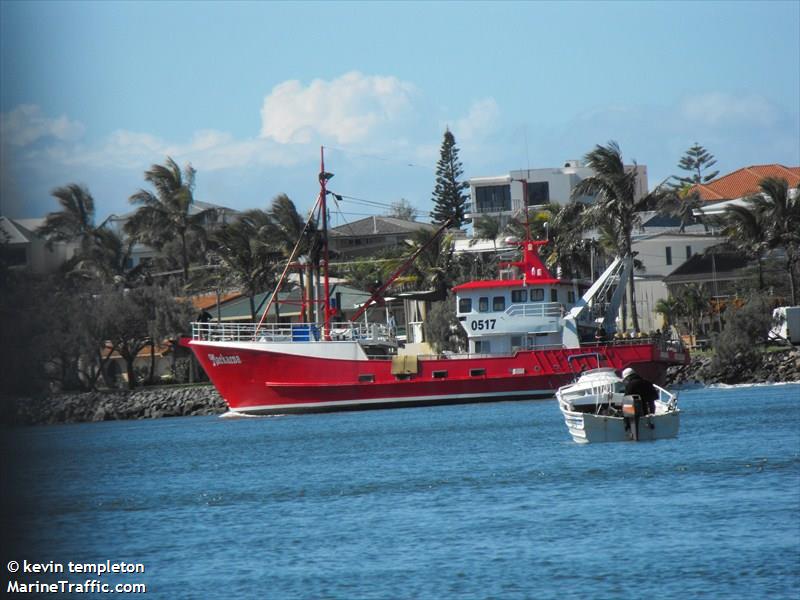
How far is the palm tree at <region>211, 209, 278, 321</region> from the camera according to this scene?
65562 mm

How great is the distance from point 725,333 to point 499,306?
12.4m

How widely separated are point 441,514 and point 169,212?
5323 cm

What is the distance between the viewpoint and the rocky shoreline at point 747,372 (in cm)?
5284

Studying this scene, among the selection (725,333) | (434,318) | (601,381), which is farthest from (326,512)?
(434,318)

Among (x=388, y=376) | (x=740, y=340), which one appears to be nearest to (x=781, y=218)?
(x=740, y=340)

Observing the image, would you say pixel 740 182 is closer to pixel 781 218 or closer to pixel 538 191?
pixel 538 191

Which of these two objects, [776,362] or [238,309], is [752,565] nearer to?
[776,362]

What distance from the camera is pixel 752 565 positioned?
1402 cm

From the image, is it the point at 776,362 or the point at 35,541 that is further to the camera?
the point at 776,362

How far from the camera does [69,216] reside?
9.96ft

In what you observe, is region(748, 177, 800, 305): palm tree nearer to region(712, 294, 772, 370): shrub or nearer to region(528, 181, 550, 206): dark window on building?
region(712, 294, 772, 370): shrub

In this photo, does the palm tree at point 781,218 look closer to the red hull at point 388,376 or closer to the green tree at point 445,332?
the red hull at point 388,376

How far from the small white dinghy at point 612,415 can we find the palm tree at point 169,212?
Result: 41.3 metres

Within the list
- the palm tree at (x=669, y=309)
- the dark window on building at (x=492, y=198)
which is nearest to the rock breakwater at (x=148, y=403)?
the palm tree at (x=669, y=309)
